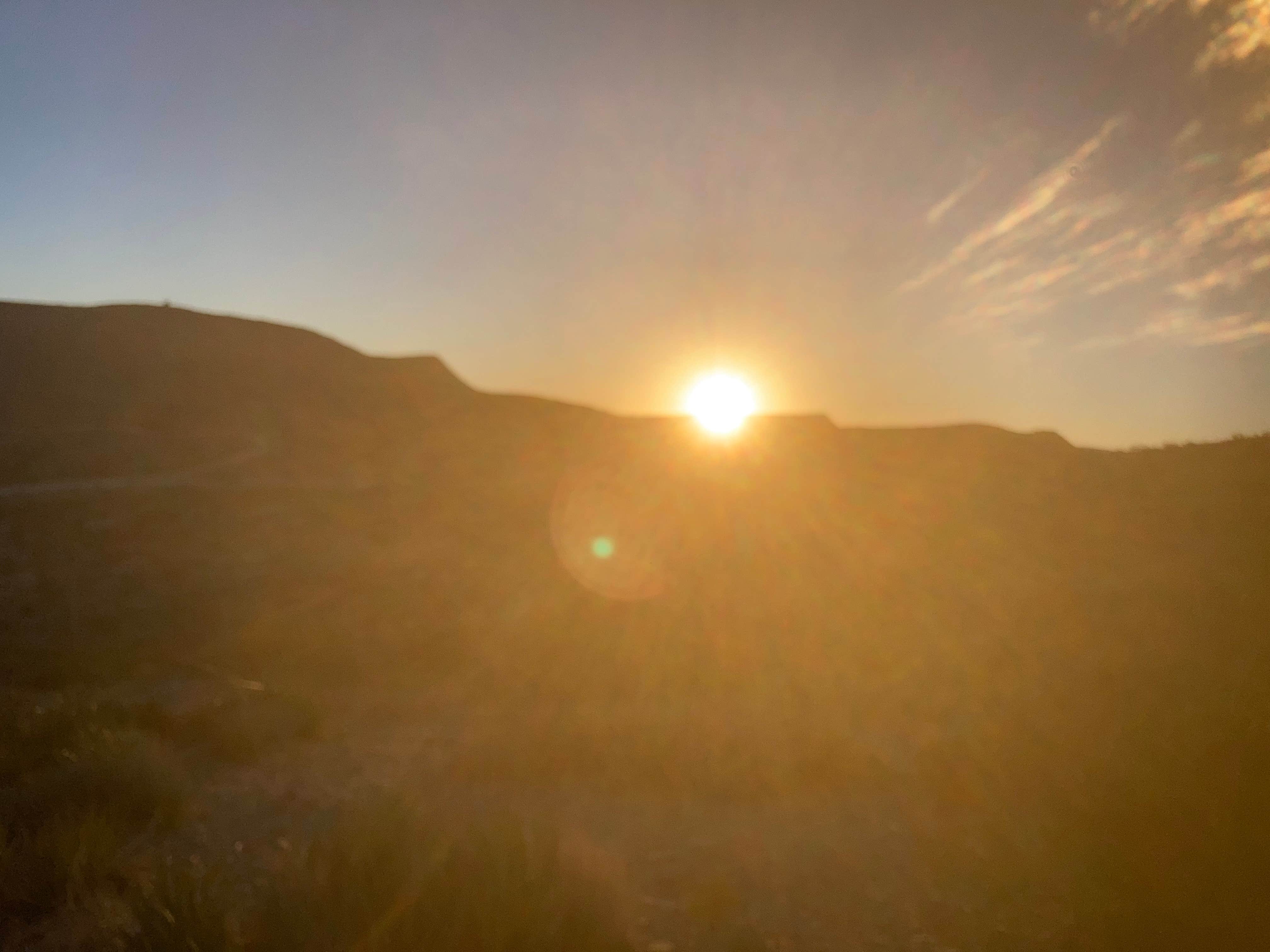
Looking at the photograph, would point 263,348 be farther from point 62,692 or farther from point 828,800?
point 828,800

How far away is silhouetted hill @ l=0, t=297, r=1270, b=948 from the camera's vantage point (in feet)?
33.5

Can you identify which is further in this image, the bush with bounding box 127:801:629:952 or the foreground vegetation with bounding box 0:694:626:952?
the foreground vegetation with bounding box 0:694:626:952

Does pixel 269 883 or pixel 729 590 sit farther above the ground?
pixel 269 883

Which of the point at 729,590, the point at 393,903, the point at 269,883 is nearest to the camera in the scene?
the point at 393,903

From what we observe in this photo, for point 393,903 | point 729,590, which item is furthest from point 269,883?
point 729,590

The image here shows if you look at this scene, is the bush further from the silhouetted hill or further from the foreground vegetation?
the silhouetted hill

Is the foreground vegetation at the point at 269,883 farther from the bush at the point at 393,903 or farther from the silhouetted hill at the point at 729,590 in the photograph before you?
the silhouetted hill at the point at 729,590

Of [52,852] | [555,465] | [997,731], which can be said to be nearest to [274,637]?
[52,852]

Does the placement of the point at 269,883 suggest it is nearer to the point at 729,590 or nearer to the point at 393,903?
the point at 393,903

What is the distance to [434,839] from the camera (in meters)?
7.42

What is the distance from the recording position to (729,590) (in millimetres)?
25297

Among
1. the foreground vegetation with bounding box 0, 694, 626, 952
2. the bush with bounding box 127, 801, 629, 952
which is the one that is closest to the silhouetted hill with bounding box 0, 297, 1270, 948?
the bush with bounding box 127, 801, 629, 952

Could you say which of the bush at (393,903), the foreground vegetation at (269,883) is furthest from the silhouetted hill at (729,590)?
the foreground vegetation at (269,883)

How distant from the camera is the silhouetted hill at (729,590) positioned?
10.2 m
